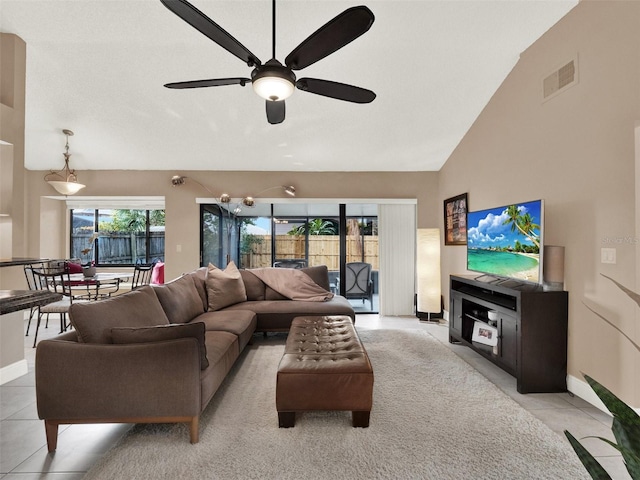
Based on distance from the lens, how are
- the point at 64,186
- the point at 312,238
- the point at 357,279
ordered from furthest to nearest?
the point at 312,238, the point at 357,279, the point at 64,186

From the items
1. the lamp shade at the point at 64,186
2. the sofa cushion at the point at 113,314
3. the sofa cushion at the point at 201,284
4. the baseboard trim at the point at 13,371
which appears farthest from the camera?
the lamp shade at the point at 64,186

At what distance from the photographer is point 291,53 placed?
199 centimetres

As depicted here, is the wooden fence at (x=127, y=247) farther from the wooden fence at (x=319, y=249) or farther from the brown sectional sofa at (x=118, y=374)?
the brown sectional sofa at (x=118, y=374)

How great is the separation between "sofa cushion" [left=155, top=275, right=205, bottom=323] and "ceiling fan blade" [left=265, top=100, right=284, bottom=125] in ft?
5.88

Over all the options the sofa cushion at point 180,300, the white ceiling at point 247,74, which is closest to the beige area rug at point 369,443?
the sofa cushion at point 180,300

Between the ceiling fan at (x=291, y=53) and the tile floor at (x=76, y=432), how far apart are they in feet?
7.51

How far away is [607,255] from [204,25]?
2937 millimetres

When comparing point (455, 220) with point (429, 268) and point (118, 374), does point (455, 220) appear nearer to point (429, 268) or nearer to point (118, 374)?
point (429, 268)

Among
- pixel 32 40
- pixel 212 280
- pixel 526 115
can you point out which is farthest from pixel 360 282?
pixel 32 40

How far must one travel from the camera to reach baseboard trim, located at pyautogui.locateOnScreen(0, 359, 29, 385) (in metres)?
2.98

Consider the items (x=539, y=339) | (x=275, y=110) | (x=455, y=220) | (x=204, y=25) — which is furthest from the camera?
(x=455, y=220)

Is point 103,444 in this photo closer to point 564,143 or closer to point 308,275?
point 308,275

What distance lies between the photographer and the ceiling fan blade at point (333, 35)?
164 cm

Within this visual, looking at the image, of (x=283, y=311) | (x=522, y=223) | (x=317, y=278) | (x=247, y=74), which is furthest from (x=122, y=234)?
→ (x=522, y=223)
